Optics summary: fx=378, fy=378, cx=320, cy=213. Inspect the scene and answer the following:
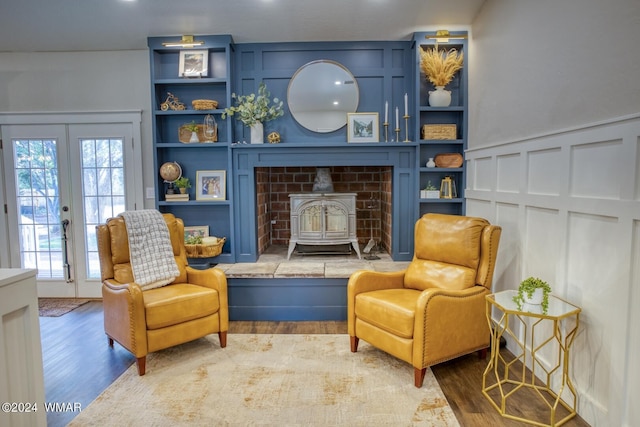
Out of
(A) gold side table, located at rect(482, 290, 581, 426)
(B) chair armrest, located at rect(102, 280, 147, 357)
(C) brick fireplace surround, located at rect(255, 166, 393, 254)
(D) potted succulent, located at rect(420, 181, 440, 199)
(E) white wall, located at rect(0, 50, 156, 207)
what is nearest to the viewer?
(A) gold side table, located at rect(482, 290, 581, 426)

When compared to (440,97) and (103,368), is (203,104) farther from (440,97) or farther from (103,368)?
(103,368)

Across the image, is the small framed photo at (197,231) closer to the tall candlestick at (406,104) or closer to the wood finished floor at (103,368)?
the wood finished floor at (103,368)

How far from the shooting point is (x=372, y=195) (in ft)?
14.6

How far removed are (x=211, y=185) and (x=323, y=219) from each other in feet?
3.93

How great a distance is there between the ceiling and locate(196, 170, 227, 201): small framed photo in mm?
1347

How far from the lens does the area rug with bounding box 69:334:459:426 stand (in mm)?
2031

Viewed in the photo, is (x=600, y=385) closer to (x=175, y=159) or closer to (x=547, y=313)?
(x=547, y=313)

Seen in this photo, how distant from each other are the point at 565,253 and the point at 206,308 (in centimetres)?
236

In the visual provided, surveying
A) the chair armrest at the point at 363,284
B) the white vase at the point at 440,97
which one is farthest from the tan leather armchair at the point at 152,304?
the white vase at the point at 440,97

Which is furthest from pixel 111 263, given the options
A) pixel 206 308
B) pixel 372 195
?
pixel 372 195

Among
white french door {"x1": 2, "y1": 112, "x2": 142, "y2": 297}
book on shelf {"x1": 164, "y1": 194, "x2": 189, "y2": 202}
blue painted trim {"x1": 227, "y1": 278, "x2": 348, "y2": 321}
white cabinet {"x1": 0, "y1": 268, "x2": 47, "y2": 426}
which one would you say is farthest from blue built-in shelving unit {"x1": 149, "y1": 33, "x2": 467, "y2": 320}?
white cabinet {"x1": 0, "y1": 268, "x2": 47, "y2": 426}

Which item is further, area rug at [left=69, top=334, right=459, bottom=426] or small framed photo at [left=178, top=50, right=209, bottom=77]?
small framed photo at [left=178, top=50, right=209, bottom=77]

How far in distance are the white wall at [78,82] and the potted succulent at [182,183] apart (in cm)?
40

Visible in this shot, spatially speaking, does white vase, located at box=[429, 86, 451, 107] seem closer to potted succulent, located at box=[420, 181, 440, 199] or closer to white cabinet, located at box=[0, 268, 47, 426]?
potted succulent, located at box=[420, 181, 440, 199]
